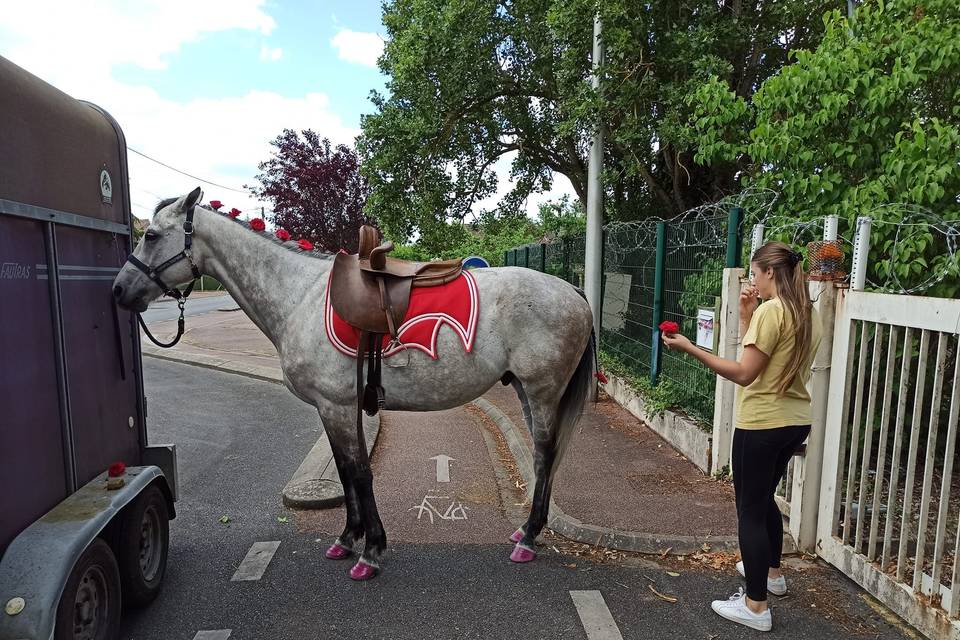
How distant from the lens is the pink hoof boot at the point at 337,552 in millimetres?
3463

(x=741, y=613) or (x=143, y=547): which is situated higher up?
(x=143, y=547)

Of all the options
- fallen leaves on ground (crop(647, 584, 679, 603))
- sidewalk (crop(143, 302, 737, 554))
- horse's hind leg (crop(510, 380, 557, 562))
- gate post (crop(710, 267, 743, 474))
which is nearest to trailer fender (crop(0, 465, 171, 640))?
sidewalk (crop(143, 302, 737, 554))

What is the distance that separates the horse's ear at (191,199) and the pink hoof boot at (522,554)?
2.91m

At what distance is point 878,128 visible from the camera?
12.8 feet

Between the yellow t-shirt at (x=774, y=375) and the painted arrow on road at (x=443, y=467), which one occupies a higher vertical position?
the yellow t-shirt at (x=774, y=375)

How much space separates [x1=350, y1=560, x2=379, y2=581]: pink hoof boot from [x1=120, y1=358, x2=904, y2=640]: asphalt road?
0.16 ft

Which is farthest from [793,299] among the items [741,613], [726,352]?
[726,352]

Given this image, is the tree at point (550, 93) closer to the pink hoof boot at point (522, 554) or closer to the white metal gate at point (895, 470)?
the white metal gate at point (895, 470)

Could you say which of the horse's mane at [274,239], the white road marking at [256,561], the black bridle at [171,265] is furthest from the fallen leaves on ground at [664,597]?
the black bridle at [171,265]

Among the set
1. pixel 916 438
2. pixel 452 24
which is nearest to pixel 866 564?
pixel 916 438

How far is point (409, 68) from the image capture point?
31.0 feet

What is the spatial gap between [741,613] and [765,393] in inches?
44.7

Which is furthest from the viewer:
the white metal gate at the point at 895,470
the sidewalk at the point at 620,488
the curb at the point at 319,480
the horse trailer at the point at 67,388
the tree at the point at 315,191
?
the tree at the point at 315,191

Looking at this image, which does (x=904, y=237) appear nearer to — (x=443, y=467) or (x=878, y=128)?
(x=878, y=128)
